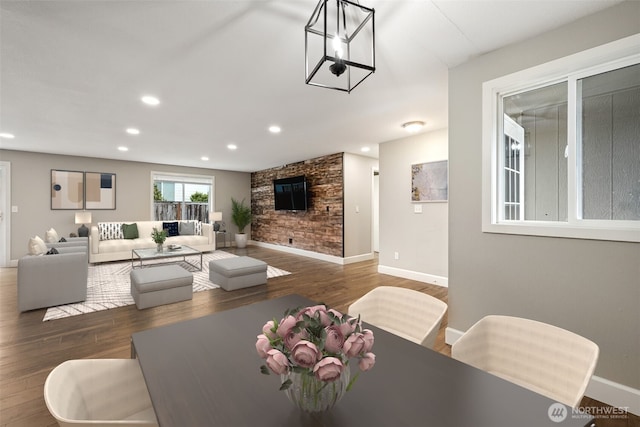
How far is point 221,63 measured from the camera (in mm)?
2273

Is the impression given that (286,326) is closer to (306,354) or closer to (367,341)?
(306,354)

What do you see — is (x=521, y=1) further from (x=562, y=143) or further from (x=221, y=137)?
(x=221, y=137)

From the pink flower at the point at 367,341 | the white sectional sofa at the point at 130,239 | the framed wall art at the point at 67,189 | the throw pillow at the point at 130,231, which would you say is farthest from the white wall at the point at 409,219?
the framed wall art at the point at 67,189

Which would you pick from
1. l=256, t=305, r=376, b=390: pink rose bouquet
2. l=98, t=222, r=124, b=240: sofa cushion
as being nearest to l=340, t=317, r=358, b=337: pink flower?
l=256, t=305, r=376, b=390: pink rose bouquet

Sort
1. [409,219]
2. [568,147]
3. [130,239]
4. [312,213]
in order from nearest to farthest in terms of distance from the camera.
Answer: [568,147], [409,219], [130,239], [312,213]

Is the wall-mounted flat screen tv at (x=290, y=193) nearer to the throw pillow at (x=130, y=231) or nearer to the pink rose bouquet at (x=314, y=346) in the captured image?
the throw pillow at (x=130, y=231)

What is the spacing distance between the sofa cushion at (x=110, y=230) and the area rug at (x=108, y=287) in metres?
0.70

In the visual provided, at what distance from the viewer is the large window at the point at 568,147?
172 centimetres

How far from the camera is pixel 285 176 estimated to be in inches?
288

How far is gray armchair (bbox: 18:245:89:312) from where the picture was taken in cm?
302

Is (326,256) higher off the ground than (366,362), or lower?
lower

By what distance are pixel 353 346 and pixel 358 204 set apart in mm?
5406

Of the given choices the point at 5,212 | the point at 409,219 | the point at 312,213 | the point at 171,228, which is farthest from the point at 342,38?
the point at 5,212

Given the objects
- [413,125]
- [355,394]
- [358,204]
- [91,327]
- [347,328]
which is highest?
[413,125]
